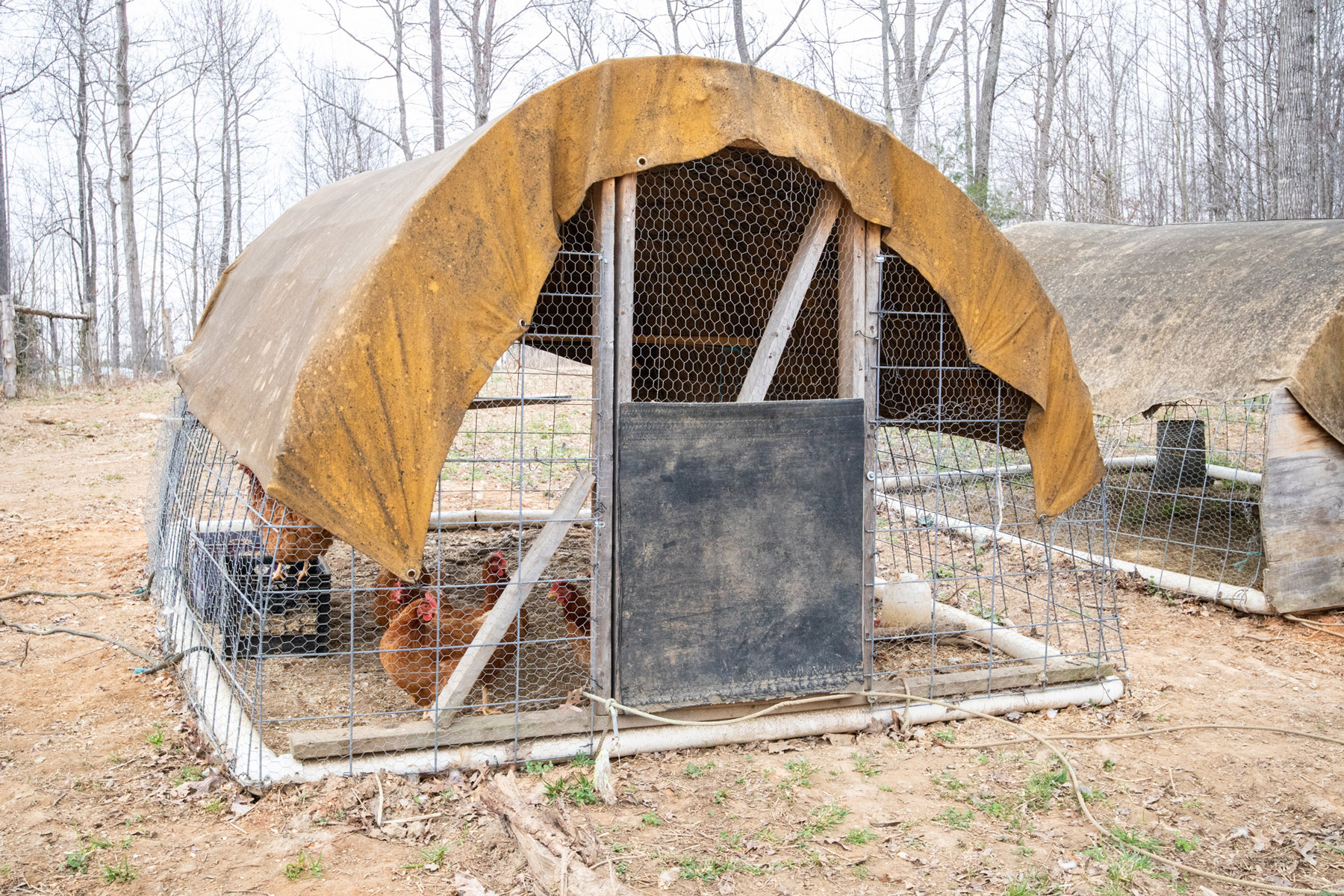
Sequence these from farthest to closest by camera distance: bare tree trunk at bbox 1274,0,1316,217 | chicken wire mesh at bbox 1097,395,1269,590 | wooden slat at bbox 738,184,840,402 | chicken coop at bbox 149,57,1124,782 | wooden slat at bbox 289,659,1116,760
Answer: bare tree trunk at bbox 1274,0,1316,217
chicken wire mesh at bbox 1097,395,1269,590
wooden slat at bbox 738,184,840,402
wooden slat at bbox 289,659,1116,760
chicken coop at bbox 149,57,1124,782

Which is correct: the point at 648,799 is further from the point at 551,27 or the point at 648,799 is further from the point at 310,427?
the point at 551,27

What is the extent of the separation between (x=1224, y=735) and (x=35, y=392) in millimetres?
16461

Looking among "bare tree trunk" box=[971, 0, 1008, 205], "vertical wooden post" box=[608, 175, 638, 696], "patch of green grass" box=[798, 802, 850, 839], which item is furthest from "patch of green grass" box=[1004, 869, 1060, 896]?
"bare tree trunk" box=[971, 0, 1008, 205]

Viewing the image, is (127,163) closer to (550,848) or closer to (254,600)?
(254,600)

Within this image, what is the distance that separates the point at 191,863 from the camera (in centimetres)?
274

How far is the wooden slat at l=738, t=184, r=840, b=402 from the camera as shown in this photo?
12.2ft

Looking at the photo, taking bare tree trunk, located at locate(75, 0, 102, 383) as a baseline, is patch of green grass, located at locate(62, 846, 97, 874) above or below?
below

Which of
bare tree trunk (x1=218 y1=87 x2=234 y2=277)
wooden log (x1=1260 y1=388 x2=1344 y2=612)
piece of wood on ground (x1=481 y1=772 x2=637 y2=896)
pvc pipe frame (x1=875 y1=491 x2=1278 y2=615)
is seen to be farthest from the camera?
bare tree trunk (x1=218 y1=87 x2=234 y2=277)

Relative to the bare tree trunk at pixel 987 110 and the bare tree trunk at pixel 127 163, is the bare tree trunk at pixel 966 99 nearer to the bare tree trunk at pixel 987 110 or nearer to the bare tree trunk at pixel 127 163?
the bare tree trunk at pixel 987 110

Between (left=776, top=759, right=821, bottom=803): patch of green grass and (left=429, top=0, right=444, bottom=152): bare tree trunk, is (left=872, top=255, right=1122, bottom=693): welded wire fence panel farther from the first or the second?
(left=429, top=0, right=444, bottom=152): bare tree trunk

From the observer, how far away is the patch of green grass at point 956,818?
308cm

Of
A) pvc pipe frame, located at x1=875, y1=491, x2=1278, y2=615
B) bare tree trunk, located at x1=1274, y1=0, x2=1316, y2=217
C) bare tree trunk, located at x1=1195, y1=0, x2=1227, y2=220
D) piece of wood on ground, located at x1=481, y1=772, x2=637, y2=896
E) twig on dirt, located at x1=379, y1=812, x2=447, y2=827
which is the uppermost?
bare tree trunk, located at x1=1195, y1=0, x2=1227, y2=220

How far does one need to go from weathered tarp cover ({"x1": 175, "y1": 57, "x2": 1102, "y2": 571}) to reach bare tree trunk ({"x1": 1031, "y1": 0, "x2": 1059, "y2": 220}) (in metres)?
13.6

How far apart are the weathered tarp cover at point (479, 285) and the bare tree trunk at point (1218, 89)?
33.9 feet
